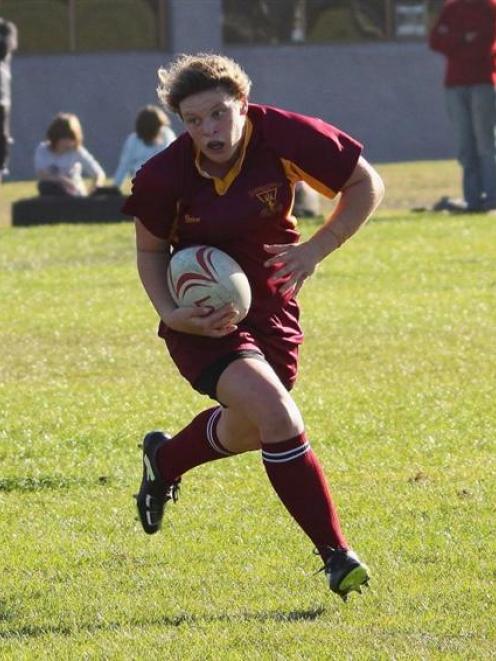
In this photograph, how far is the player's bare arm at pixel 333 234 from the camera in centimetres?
586

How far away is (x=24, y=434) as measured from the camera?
28.3ft

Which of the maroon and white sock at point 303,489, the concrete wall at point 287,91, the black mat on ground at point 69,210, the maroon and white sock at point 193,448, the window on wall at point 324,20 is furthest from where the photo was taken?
the window on wall at point 324,20

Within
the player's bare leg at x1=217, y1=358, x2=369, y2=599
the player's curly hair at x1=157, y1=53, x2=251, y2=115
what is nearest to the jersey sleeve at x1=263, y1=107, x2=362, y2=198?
the player's curly hair at x1=157, y1=53, x2=251, y2=115

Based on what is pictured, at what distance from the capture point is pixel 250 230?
5984mm

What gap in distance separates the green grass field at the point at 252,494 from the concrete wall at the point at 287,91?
51.1ft

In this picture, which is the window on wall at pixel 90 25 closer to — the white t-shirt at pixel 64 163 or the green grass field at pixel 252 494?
the white t-shirt at pixel 64 163

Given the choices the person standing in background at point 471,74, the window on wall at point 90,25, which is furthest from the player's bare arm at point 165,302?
the window on wall at point 90,25

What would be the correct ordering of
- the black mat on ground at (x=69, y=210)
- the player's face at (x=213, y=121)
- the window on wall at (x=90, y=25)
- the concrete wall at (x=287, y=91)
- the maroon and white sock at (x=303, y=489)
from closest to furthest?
1. the maroon and white sock at (x=303, y=489)
2. the player's face at (x=213, y=121)
3. the black mat on ground at (x=69, y=210)
4. the window on wall at (x=90, y=25)
5. the concrete wall at (x=287, y=91)

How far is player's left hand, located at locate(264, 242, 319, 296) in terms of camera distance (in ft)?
19.2

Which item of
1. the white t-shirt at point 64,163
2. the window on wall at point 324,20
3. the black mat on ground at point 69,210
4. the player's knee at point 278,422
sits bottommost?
the window on wall at point 324,20

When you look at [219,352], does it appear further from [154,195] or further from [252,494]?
[252,494]

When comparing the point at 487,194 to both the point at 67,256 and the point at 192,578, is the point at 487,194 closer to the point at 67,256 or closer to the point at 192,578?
the point at 67,256

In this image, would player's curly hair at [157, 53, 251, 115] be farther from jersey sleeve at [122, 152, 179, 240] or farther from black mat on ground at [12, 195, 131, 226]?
black mat on ground at [12, 195, 131, 226]

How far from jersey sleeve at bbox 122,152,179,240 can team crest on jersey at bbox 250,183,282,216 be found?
0.25 m
